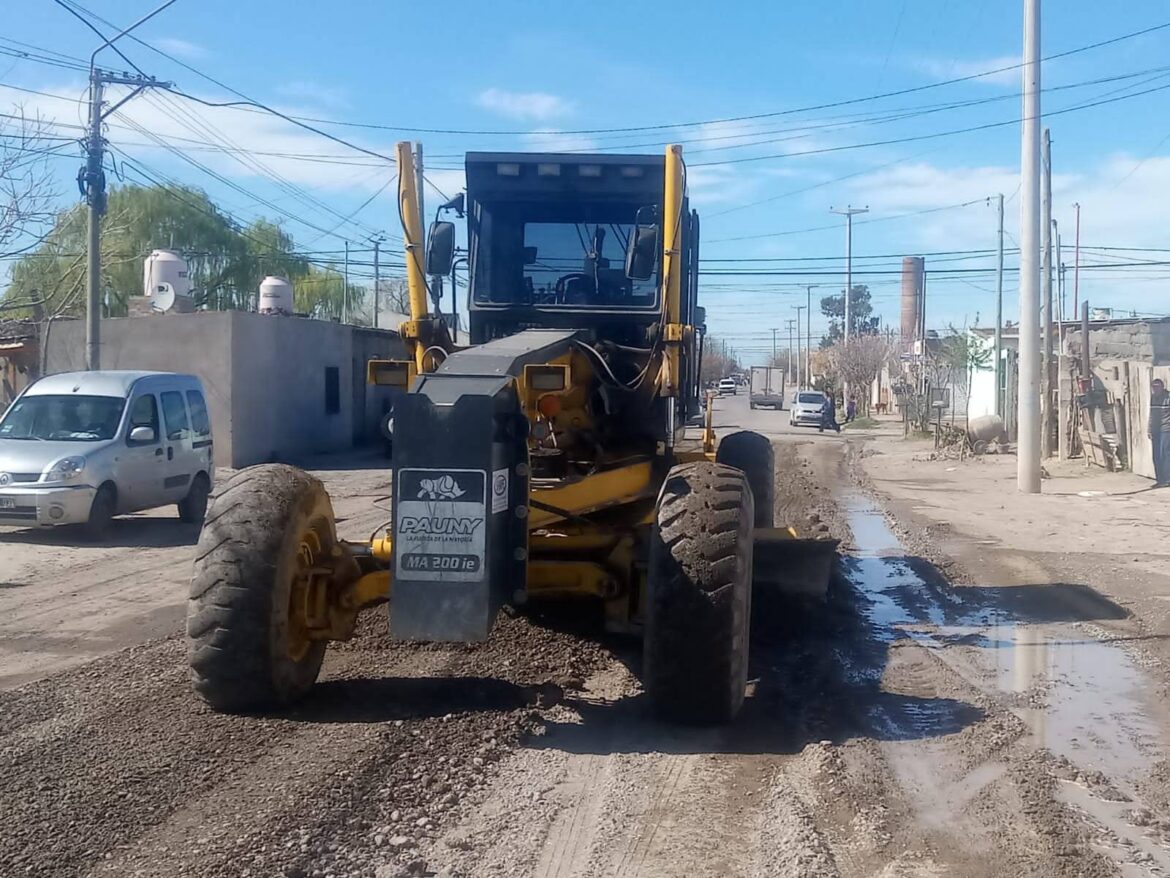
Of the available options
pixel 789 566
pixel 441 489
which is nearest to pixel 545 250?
pixel 789 566

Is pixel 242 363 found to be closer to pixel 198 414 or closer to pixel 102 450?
pixel 198 414

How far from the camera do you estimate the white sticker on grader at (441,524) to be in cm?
580

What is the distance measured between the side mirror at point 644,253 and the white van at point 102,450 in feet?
27.3

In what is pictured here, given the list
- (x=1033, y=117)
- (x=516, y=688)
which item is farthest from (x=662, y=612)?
(x=1033, y=117)

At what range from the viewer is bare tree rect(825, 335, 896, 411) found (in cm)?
6625

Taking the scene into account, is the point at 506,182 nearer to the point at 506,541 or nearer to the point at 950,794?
the point at 506,541

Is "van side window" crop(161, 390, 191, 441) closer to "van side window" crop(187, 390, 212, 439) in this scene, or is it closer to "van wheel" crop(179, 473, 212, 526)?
"van side window" crop(187, 390, 212, 439)

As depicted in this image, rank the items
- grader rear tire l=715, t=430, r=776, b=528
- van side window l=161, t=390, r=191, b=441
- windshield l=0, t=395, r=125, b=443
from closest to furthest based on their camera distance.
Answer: grader rear tire l=715, t=430, r=776, b=528 < windshield l=0, t=395, r=125, b=443 < van side window l=161, t=390, r=191, b=441

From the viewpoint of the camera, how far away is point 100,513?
14.0m

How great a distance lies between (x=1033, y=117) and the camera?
20.0 metres

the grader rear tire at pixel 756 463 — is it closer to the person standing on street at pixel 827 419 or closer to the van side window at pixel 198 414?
the van side window at pixel 198 414

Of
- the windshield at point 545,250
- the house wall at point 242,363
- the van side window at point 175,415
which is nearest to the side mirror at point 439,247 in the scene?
the windshield at point 545,250

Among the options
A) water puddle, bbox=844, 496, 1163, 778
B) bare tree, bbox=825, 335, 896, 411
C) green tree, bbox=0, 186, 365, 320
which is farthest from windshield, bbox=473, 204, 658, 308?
bare tree, bbox=825, 335, 896, 411

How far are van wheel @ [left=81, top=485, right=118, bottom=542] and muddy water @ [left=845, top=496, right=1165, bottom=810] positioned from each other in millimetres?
8300
